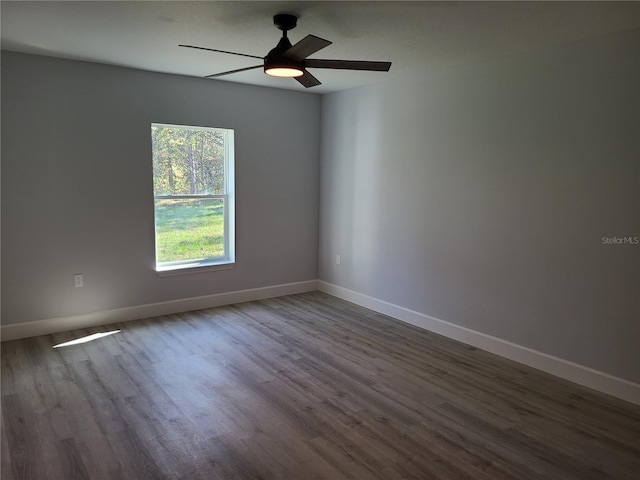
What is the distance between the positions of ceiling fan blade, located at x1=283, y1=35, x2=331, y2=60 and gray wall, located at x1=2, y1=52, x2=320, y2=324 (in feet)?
7.44

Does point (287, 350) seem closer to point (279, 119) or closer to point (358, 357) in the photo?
point (358, 357)

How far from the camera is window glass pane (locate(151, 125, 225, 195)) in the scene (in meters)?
4.62

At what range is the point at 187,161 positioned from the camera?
15.8ft

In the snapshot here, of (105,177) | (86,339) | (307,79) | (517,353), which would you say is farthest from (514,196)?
(86,339)

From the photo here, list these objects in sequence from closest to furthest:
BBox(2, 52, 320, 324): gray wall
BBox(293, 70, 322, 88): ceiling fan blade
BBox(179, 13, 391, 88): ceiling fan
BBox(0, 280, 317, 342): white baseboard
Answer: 1. BBox(179, 13, 391, 88): ceiling fan
2. BBox(293, 70, 322, 88): ceiling fan blade
3. BBox(2, 52, 320, 324): gray wall
4. BBox(0, 280, 317, 342): white baseboard

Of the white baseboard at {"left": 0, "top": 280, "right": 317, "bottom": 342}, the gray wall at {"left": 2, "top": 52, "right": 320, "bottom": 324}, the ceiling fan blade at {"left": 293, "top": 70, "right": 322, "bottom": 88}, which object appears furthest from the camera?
the white baseboard at {"left": 0, "top": 280, "right": 317, "bottom": 342}

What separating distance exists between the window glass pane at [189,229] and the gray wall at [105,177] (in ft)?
0.57

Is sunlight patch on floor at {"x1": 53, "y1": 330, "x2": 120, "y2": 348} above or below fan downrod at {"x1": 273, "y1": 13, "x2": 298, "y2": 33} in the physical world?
below

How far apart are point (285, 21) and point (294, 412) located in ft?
7.87

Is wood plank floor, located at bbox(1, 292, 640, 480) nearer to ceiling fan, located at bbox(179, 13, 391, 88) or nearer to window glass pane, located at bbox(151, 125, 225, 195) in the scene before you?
window glass pane, located at bbox(151, 125, 225, 195)

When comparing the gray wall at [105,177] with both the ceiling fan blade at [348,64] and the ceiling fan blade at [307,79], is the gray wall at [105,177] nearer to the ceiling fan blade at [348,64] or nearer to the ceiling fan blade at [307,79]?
the ceiling fan blade at [307,79]

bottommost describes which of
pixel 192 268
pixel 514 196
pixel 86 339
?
pixel 86 339

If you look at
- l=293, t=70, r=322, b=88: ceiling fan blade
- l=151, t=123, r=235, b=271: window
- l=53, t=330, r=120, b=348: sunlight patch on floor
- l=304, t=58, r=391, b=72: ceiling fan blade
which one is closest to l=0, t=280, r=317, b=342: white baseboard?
l=53, t=330, r=120, b=348: sunlight patch on floor

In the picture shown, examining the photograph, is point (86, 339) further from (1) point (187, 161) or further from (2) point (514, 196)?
(2) point (514, 196)
